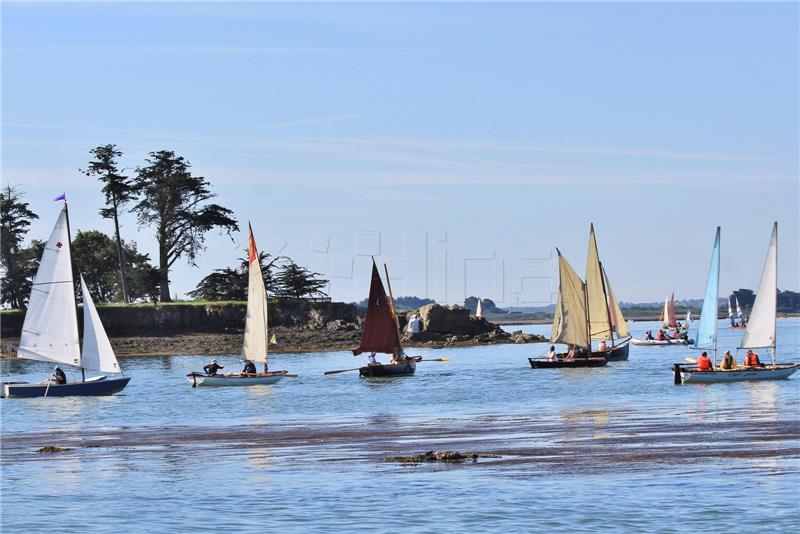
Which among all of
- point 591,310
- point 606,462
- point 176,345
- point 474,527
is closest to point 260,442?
point 606,462

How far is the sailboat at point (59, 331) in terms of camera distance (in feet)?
215

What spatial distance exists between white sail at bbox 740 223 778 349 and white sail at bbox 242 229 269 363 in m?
26.1

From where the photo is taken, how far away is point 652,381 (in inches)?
2822

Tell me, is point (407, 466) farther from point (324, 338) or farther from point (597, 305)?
point (324, 338)

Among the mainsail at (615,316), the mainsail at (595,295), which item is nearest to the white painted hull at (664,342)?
the mainsail at (615,316)

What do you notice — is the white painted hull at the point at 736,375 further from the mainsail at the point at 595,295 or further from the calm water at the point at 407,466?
the mainsail at the point at 595,295

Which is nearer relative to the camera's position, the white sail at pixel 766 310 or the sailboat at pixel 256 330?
the white sail at pixel 766 310

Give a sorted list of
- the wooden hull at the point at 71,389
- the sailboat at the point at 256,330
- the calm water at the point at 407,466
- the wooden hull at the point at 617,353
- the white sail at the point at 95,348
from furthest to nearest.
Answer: the wooden hull at the point at 617,353
the sailboat at the point at 256,330
the white sail at the point at 95,348
the wooden hull at the point at 71,389
the calm water at the point at 407,466

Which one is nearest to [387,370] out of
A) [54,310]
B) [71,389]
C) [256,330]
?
[256,330]

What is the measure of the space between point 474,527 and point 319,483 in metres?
6.38

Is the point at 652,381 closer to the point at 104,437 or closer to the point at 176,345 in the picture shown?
the point at 104,437

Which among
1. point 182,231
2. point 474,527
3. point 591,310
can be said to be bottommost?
point 474,527

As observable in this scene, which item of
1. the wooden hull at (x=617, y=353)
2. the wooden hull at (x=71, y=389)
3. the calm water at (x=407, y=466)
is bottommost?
the calm water at (x=407, y=466)

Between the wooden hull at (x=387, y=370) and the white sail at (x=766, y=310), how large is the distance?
2202 cm
